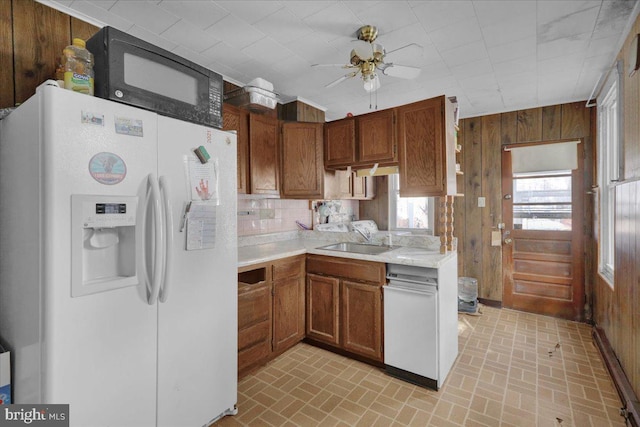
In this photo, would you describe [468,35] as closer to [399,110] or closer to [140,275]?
[399,110]

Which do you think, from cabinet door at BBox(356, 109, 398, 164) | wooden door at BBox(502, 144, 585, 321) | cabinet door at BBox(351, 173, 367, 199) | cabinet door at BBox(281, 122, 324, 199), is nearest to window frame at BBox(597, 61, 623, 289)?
wooden door at BBox(502, 144, 585, 321)

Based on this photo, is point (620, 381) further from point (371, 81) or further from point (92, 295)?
point (92, 295)

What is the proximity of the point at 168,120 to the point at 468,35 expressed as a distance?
218 cm

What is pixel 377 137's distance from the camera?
106 inches

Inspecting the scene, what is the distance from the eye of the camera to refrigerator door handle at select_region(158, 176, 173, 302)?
142cm

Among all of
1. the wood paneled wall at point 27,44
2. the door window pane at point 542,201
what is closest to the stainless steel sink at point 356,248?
the door window pane at point 542,201

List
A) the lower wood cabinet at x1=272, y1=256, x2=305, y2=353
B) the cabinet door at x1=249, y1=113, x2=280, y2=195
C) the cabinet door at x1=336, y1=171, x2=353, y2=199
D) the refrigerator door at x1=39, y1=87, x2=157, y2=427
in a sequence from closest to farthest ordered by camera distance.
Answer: the refrigerator door at x1=39, y1=87, x2=157, y2=427 < the lower wood cabinet at x1=272, y1=256, x2=305, y2=353 < the cabinet door at x1=249, y1=113, x2=280, y2=195 < the cabinet door at x1=336, y1=171, x2=353, y2=199

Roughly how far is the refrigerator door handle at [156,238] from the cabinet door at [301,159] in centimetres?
174

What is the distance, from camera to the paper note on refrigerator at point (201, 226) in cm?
156

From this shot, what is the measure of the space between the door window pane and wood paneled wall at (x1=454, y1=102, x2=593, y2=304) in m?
0.21

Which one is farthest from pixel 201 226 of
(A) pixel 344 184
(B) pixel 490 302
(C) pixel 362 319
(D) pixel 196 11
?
(B) pixel 490 302

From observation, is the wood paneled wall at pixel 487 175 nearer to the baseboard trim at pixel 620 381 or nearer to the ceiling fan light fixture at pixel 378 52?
the baseboard trim at pixel 620 381

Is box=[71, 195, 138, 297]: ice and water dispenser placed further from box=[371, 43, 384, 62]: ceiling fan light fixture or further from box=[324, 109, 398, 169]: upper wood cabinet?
box=[324, 109, 398, 169]: upper wood cabinet

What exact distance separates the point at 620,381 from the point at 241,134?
11.1ft
